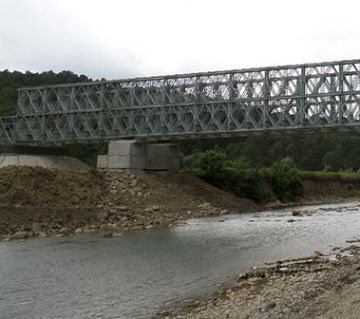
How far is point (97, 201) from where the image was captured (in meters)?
54.5

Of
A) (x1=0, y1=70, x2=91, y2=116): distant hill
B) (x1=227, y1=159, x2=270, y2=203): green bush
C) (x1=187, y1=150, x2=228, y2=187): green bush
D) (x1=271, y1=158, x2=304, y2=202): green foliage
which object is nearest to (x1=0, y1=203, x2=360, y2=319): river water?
(x1=187, y1=150, x2=228, y2=187): green bush

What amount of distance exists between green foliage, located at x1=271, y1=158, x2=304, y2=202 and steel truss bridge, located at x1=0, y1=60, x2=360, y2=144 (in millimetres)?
13738

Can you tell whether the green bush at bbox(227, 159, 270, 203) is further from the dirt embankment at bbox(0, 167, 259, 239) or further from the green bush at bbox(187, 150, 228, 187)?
the dirt embankment at bbox(0, 167, 259, 239)

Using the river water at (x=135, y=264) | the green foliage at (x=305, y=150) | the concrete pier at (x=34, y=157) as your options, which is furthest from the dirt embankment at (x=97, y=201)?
the green foliage at (x=305, y=150)

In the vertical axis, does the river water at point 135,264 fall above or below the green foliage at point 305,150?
below

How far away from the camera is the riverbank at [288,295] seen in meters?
15.5

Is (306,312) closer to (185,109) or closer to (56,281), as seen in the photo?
(56,281)

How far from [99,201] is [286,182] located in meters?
41.6

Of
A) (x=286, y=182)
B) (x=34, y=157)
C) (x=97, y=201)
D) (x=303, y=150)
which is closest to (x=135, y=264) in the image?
(x=97, y=201)

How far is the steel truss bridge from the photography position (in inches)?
2584

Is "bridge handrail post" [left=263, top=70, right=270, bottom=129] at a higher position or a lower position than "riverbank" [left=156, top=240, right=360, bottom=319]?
higher

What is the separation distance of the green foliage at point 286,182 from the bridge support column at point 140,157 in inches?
816

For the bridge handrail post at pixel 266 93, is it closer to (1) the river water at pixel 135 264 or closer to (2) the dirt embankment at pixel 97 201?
(2) the dirt embankment at pixel 97 201

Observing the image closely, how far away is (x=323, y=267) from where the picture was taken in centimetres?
2348
